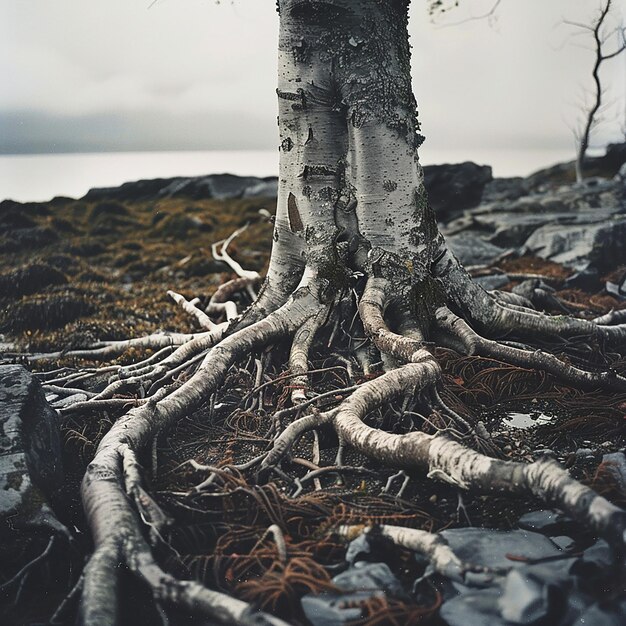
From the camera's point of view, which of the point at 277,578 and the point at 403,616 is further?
the point at 277,578

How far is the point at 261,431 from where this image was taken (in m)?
3.82

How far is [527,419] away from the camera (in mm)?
3777

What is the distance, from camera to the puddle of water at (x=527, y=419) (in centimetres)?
370

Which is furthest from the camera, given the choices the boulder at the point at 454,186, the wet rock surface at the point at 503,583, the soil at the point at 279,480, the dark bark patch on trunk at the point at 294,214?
the boulder at the point at 454,186

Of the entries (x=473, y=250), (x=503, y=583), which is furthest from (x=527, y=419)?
(x=473, y=250)

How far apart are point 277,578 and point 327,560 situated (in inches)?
8.7

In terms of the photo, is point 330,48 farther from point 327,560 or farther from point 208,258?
point 208,258

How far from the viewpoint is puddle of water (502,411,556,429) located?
3697 mm

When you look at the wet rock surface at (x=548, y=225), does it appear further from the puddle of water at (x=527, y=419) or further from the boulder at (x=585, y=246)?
the puddle of water at (x=527, y=419)

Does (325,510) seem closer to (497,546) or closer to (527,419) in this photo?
(497,546)

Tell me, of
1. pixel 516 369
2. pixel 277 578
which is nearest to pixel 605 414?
pixel 516 369

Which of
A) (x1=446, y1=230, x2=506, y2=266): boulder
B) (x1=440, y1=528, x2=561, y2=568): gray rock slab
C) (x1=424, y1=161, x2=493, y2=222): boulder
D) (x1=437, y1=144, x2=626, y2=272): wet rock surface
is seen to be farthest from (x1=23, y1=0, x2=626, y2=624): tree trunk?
(x1=424, y1=161, x2=493, y2=222): boulder

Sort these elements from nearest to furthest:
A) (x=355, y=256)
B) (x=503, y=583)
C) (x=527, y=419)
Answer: (x=503, y=583), (x=527, y=419), (x=355, y=256)

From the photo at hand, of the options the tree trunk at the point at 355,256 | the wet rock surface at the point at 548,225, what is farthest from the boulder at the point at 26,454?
the wet rock surface at the point at 548,225
